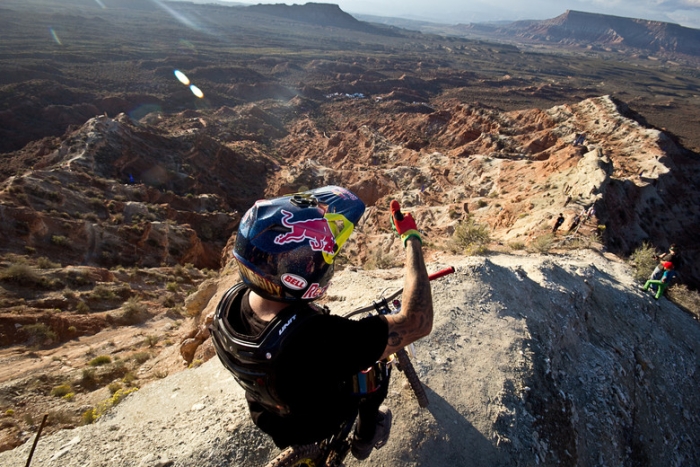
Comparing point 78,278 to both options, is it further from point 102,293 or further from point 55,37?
point 55,37

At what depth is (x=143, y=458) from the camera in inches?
130

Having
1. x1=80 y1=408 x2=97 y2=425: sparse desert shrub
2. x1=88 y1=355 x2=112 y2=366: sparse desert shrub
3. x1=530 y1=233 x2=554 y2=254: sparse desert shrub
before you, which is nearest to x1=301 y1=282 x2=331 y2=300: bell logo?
x1=80 y1=408 x2=97 y2=425: sparse desert shrub

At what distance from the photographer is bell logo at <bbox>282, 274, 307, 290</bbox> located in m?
1.85

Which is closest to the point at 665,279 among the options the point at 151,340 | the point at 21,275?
the point at 151,340

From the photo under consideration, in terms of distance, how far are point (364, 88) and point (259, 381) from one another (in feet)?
275

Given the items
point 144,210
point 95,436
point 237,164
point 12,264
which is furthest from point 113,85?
point 95,436

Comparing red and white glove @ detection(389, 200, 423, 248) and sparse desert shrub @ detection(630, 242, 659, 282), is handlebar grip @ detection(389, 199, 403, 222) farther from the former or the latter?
sparse desert shrub @ detection(630, 242, 659, 282)

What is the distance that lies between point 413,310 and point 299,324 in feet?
2.39

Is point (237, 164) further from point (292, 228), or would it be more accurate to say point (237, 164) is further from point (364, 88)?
point (364, 88)

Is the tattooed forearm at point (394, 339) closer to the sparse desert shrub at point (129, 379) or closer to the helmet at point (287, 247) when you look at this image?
the helmet at point (287, 247)

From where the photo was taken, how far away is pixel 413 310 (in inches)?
81.9

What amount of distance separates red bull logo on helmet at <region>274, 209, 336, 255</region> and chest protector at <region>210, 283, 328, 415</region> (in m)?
0.35

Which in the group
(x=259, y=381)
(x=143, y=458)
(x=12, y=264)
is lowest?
(x=12, y=264)

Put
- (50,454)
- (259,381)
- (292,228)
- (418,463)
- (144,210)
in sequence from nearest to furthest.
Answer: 1. (259,381)
2. (292,228)
3. (418,463)
4. (50,454)
5. (144,210)
